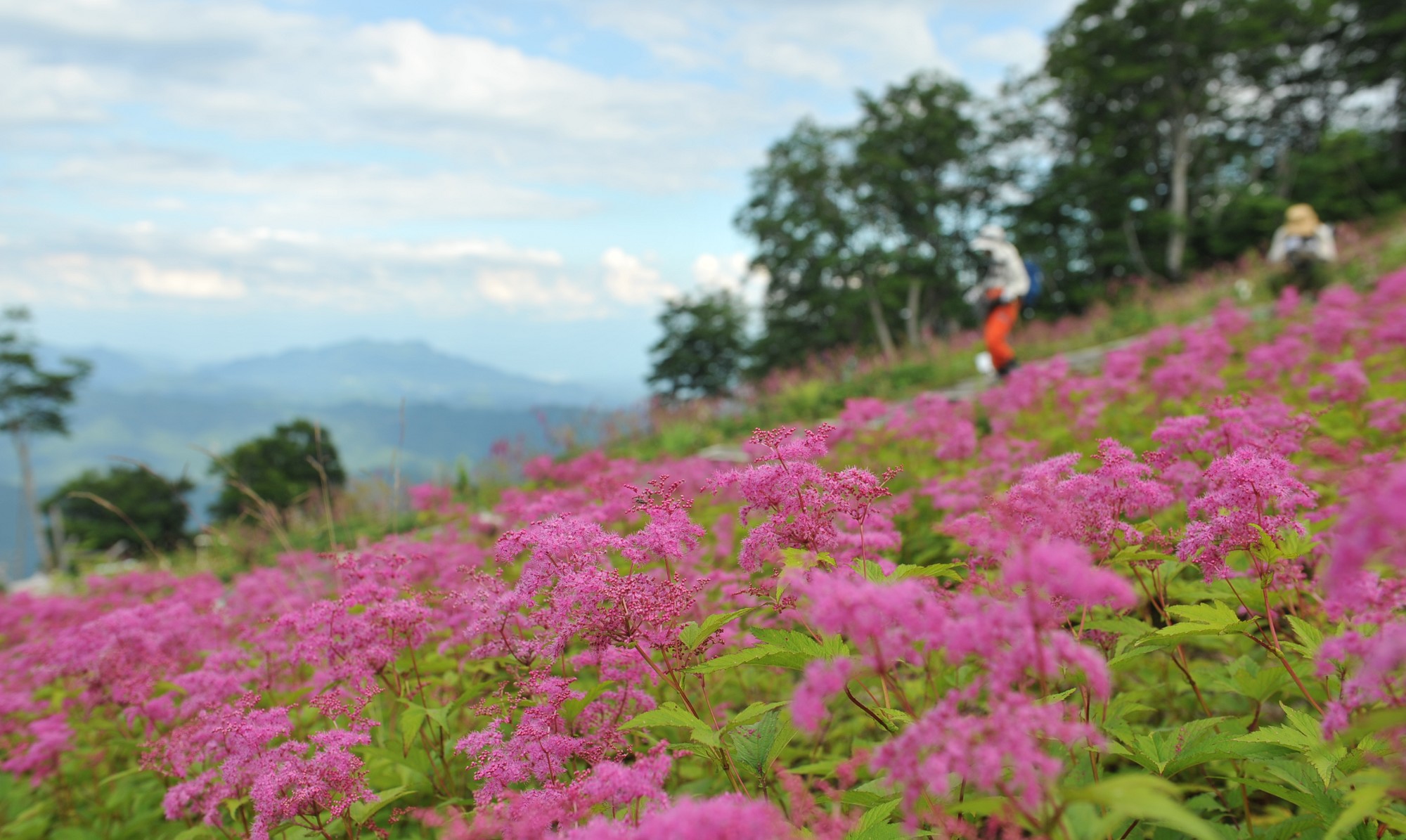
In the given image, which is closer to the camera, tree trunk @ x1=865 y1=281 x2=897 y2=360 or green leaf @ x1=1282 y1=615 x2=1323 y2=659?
green leaf @ x1=1282 y1=615 x2=1323 y2=659

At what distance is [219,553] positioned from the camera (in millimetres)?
16047

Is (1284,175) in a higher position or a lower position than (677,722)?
higher

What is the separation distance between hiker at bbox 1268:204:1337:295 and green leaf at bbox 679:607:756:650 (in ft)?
61.4

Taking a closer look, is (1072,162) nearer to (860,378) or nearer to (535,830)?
(860,378)

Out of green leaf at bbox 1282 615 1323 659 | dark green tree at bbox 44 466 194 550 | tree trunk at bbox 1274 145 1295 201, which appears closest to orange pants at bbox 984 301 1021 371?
green leaf at bbox 1282 615 1323 659

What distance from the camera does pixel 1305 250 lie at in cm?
1515

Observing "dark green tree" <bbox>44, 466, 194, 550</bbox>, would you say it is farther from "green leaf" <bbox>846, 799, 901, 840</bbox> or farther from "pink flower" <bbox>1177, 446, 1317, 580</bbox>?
"pink flower" <bbox>1177, 446, 1317, 580</bbox>

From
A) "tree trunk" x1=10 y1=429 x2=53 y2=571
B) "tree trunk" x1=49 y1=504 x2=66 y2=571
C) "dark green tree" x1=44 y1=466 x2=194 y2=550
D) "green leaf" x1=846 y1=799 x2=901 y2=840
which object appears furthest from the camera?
"tree trunk" x1=10 y1=429 x2=53 y2=571

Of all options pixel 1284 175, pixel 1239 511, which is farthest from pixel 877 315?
pixel 1239 511

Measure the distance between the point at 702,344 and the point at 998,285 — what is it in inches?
1755

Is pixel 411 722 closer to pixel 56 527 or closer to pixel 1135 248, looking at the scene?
pixel 1135 248

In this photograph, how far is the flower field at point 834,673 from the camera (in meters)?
1.32

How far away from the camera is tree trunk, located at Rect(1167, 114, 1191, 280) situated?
3481 centimetres

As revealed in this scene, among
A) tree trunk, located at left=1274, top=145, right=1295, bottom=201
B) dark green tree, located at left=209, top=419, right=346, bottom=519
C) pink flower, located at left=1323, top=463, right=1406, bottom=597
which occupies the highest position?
tree trunk, located at left=1274, top=145, right=1295, bottom=201
